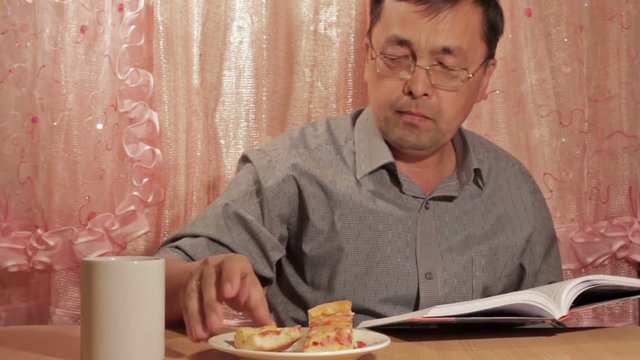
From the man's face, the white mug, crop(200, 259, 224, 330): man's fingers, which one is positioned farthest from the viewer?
the man's face

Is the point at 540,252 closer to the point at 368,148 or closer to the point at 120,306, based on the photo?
the point at 368,148

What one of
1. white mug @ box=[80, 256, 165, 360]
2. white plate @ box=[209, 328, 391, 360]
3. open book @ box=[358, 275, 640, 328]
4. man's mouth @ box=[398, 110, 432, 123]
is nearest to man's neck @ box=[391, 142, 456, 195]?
Result: man's mouth @ box=[398, 110, 432, 123]

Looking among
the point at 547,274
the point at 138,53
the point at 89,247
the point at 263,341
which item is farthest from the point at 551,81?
the point at 263,341

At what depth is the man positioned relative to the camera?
5.27 ft

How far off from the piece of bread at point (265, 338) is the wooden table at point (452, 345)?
85 mm

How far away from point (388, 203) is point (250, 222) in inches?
11.1

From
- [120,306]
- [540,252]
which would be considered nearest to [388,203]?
[540,252]

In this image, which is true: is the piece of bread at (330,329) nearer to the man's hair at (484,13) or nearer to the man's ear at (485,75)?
the man's hair at (484,13)

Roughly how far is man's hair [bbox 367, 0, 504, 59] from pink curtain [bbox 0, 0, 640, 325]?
218mm

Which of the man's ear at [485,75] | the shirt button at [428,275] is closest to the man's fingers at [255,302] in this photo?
the shirt button at [428,275]

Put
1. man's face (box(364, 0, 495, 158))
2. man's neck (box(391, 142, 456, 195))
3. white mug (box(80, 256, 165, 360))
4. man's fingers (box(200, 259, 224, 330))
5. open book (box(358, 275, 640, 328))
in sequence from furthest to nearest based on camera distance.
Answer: man's neck (box(391, 142, 456, 195)), man's face (box(364, 0, 495, 158)), open book (box(358, 275, 640, 328)), man's fingers (box(200, 259, 224, 330)), white mug (box(80, 256, 165, 360))

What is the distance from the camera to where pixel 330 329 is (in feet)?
3.14

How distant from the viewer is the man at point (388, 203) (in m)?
1.61

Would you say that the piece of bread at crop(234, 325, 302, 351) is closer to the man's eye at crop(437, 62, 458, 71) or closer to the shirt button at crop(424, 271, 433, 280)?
the shirt button at crop(424, 271, 433, 280)
